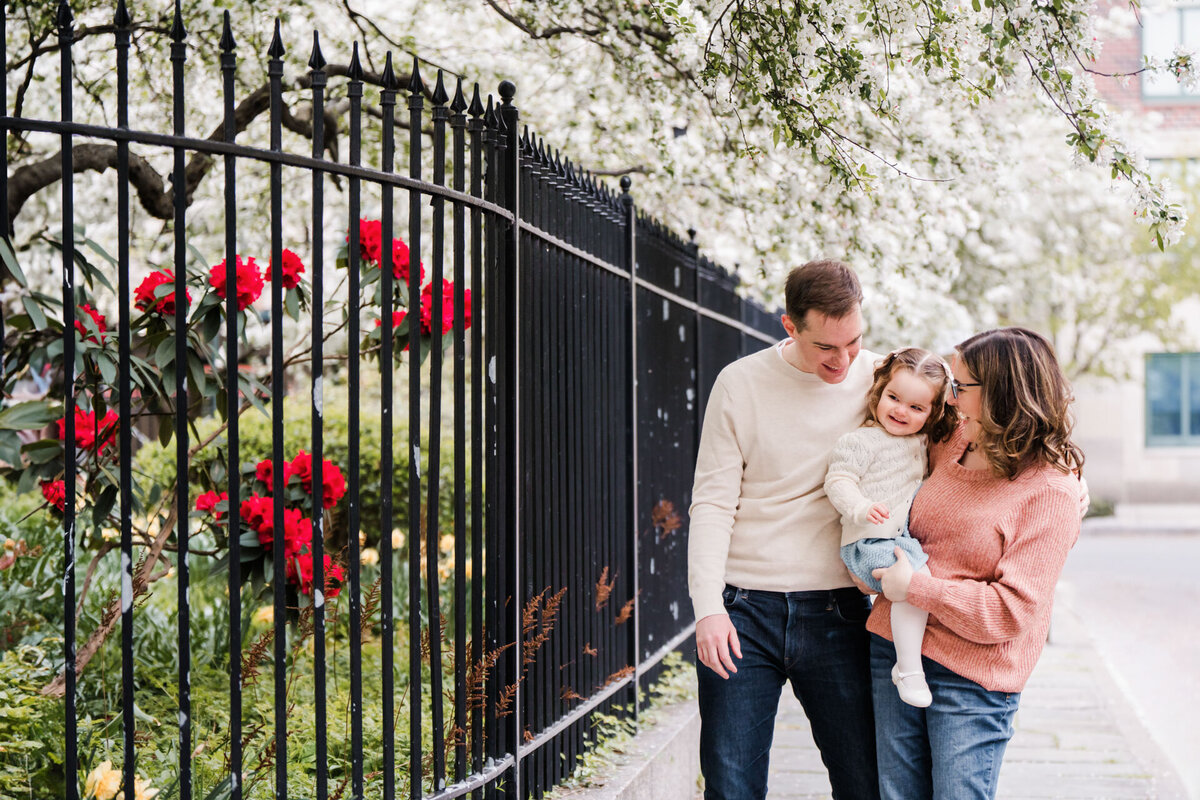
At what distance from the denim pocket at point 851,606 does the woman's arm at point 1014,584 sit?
360 mm

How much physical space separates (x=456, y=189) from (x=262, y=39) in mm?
3309

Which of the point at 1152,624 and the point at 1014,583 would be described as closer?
the point at 1014,583

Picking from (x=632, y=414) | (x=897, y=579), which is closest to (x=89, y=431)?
(x=632, y=414)

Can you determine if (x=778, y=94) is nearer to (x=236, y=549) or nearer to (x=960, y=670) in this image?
(x=960, y=670)

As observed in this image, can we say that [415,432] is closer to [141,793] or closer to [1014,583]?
[141,793]

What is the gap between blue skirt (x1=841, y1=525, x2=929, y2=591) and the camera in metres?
2.69

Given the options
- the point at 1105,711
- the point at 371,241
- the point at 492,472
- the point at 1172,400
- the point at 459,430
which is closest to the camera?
the point at 459,430

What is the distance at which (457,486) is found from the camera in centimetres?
313

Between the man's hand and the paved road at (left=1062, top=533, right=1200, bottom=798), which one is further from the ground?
the man's hand

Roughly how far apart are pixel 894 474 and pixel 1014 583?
41 centimetres

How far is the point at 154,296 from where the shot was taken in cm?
342

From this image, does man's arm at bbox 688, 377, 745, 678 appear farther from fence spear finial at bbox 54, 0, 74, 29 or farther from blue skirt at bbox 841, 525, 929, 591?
fence spear finial at bbox 54, 0, 74, 29

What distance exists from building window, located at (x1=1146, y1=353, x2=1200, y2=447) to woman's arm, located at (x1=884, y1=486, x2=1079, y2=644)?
21.4 m

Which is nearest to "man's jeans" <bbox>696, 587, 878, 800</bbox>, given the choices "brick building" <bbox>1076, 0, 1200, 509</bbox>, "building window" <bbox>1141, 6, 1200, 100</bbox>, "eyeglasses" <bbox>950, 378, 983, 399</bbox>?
"eyeglasses" <bbox>950, 378, 983, 399</bbox>
